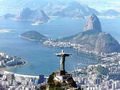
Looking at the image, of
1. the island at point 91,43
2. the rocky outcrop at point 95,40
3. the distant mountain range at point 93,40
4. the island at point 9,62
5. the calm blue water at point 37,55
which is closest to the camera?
the calm blue water at point 37,55

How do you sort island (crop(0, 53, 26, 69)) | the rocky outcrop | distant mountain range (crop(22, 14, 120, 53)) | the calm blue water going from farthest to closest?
distant mountain range (crop(22, 14, 120, 53)) → the rocky outcrop → island (crop(0, 53, 26, 69)) → the calm blue water

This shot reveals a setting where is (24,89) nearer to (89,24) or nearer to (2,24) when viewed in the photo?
(89,24)

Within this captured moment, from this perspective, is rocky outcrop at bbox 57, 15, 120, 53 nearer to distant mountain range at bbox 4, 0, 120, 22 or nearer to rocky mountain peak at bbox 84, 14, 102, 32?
rocky mountain peak at bbox 84, 14, 102, 32

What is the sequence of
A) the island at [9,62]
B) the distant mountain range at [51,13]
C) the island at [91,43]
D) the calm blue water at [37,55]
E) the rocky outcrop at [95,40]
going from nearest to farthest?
the calm blue water at [37,55], the island at [9,62], the island at [91,43], the rocky outcrop at [95,40], the distant mountain range at [51,13]

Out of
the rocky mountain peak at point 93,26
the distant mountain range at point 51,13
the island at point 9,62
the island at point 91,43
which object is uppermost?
the distant mountain range at point 51,13

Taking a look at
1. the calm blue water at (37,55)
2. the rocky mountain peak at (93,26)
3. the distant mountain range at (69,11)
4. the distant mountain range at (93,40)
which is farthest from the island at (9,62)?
the distant mountain range at (69,11)

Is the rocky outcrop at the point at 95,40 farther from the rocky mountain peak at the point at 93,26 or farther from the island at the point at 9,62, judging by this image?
the island at the point at 9,62

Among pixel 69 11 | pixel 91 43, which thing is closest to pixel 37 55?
pixel 91 43

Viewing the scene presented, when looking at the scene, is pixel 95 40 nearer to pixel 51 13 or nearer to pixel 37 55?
pixel 37 55

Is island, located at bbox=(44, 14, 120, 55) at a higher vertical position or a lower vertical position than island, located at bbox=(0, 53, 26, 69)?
higher

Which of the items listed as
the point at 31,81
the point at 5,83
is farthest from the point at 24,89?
the point at 31,81

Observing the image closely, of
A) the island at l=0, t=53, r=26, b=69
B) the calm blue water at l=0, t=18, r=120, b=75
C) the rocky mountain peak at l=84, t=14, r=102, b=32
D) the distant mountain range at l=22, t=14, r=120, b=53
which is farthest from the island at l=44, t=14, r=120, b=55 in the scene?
the island at l=0, t=53, r=26, b=69

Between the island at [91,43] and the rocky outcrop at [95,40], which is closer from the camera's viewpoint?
the island at [91,43]
